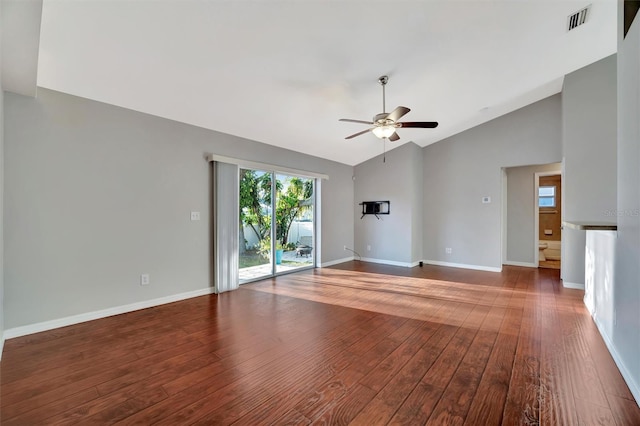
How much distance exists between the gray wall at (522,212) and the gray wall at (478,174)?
100 centimetres

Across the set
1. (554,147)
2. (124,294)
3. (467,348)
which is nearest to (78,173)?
(124,294)

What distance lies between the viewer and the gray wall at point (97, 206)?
9.11ft

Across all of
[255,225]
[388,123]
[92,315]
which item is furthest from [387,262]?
[92,315]

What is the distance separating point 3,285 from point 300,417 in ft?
10.1

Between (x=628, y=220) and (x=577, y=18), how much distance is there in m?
2.59

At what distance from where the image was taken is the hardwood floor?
1716 mm

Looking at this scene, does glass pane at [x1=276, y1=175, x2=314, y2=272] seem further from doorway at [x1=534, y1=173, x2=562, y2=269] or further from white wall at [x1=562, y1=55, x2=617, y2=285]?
doorway at [x1=534, y1=173, x2=562, y2=269]

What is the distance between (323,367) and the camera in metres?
2.22

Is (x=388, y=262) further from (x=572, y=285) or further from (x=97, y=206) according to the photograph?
(x=97, y=206)

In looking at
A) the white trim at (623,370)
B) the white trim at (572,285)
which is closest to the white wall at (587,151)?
the white trim at (572,285)

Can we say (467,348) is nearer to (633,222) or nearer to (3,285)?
(633,222)

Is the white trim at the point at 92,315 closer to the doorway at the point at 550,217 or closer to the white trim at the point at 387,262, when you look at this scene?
the white trim at the point at 387,262

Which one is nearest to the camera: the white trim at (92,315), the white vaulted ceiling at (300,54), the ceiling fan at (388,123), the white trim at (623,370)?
the white trim at (623,370)

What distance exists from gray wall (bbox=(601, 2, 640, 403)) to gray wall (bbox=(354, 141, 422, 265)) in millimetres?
4030
